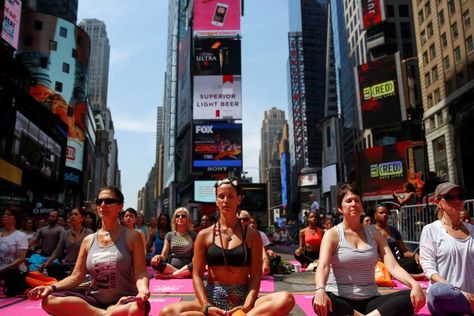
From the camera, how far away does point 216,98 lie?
58.2 m

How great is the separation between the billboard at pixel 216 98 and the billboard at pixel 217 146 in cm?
150

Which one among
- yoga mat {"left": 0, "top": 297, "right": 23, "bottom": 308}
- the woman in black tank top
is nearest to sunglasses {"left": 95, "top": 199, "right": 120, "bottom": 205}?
the woman in black tank top

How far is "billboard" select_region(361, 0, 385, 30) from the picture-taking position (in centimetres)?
7200

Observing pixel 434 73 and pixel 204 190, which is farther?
pixel 204 190

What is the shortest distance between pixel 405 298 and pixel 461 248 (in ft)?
2.74

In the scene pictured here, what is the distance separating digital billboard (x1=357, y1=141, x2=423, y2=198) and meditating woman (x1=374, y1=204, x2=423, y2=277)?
1542 inches

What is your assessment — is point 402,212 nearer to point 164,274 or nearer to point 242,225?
point 164,274

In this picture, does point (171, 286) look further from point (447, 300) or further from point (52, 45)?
point (52, 45)

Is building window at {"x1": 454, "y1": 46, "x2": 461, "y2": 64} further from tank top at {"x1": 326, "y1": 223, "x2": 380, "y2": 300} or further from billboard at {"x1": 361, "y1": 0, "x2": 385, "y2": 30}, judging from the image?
tank top at {"x1": 326, "y1": 223, "x2": 380, "y2": 300}

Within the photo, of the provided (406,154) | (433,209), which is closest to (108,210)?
(433,209)

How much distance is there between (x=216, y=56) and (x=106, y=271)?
59.7 metres

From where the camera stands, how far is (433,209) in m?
11.1

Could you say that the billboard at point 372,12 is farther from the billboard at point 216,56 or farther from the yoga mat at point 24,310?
the yoga mat at point 24,310

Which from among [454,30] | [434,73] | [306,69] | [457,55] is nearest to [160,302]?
[457,55]
